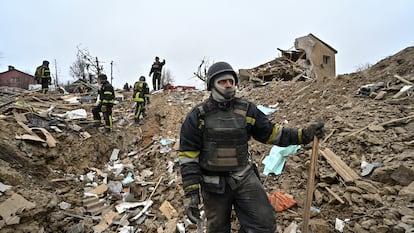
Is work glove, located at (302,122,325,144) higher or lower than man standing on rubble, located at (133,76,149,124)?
lower

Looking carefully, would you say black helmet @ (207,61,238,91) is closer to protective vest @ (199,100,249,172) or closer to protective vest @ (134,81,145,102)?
protective vest @ (199,100,249,172)

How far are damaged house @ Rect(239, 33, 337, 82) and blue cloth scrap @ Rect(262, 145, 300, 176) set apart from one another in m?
10.1

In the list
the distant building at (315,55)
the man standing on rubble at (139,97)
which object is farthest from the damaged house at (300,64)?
the man standing on rubble at (139,97)

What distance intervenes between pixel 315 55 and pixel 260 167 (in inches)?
607

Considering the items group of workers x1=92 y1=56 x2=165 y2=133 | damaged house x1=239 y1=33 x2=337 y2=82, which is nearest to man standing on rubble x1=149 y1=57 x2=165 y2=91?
group of workers x1=92 y1=56 x2=165 y2=133

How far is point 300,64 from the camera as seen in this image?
15727mm

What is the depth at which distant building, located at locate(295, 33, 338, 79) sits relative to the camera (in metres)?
16.6

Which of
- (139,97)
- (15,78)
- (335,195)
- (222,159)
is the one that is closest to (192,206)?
(222,159)

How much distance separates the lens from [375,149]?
356 centimetres

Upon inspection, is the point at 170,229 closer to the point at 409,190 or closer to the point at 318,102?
the point at 409,190

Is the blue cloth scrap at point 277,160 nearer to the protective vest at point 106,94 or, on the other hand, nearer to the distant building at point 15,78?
the protective vest at point 106,94

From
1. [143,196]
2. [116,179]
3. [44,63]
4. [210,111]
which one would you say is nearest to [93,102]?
[44,63]

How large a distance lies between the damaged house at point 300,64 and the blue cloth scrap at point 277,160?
10.1 meters

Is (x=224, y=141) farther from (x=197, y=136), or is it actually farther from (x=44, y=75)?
(x=44, y=75)
